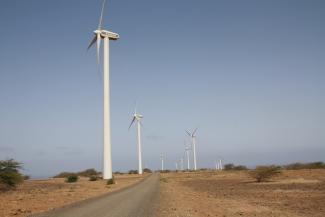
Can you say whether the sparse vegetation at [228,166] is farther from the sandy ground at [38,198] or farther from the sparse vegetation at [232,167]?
the sandy ground at [38,198]

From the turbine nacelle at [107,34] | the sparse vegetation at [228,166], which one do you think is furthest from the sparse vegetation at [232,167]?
the turbine nacelle at [107,34]

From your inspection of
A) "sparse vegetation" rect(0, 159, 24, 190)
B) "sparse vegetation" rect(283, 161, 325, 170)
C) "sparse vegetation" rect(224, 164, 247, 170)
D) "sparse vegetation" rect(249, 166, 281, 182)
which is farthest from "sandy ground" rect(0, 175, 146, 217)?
"sparse vegetation" rect(224, 164, 247, 170)

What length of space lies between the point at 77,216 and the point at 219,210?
8.06 metres

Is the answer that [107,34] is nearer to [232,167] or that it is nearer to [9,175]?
[9,175]

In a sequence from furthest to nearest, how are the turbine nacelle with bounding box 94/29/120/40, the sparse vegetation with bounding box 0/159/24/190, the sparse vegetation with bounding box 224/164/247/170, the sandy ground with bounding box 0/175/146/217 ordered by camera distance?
the sparse vegetation with bounding box 224/164/247/170, the turbine nacelle with bounding box 94/29/120/40, the sparse vegetation with bounding box 0/159/24/190, the sandy ground with bounding box 0/175/146/217

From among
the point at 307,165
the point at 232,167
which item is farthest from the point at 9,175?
the point at 232,167

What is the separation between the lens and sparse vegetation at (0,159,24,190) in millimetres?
55688

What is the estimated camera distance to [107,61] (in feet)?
241

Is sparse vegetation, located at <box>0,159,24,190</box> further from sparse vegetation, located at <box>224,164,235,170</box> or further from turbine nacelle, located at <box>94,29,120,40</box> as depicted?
sparse vegetation, located at <box>224,164,235,170</box>

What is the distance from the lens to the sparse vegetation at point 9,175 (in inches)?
2192

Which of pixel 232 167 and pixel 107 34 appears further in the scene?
pixel 232 167

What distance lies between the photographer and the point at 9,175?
55.8 meters

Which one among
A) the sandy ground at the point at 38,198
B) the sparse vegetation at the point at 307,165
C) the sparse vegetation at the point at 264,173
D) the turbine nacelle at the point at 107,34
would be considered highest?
the turbine nacelle at the point at 107,34

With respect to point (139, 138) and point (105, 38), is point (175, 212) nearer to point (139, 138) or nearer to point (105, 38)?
point (105, 38)
